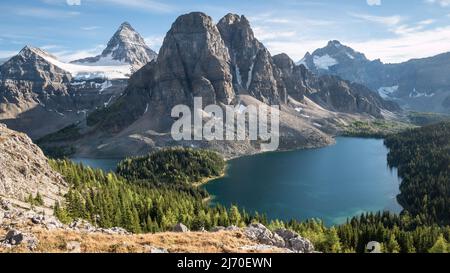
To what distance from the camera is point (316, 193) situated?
504 ft

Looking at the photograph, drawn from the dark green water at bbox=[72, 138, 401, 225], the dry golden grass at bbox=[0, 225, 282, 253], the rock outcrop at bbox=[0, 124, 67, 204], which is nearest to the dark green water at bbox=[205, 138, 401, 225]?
the dark green water at bbox=[72, 138, 401, 225]

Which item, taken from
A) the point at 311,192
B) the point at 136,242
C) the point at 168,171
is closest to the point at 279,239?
the point at 136,242

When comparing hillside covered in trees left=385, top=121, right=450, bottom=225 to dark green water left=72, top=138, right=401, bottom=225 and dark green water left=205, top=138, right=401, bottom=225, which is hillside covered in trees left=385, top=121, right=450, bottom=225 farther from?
dark green water left=205, top=138, right=401, bottom=225

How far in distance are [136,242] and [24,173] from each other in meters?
63.5

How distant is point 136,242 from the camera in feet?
145

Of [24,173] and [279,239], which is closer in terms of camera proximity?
[279,239]

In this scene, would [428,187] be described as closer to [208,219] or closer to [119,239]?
[208,219]

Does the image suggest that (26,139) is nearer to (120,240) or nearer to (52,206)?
(52,206)

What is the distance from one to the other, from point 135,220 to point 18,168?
32.1m

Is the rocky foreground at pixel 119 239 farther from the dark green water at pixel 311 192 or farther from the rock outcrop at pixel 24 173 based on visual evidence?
the dark green water at pixel 311 192

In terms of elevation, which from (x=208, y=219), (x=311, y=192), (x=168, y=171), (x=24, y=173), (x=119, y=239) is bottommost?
(x=311, y=192)

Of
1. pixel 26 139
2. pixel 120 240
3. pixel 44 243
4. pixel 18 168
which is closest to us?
pixel 44 243
